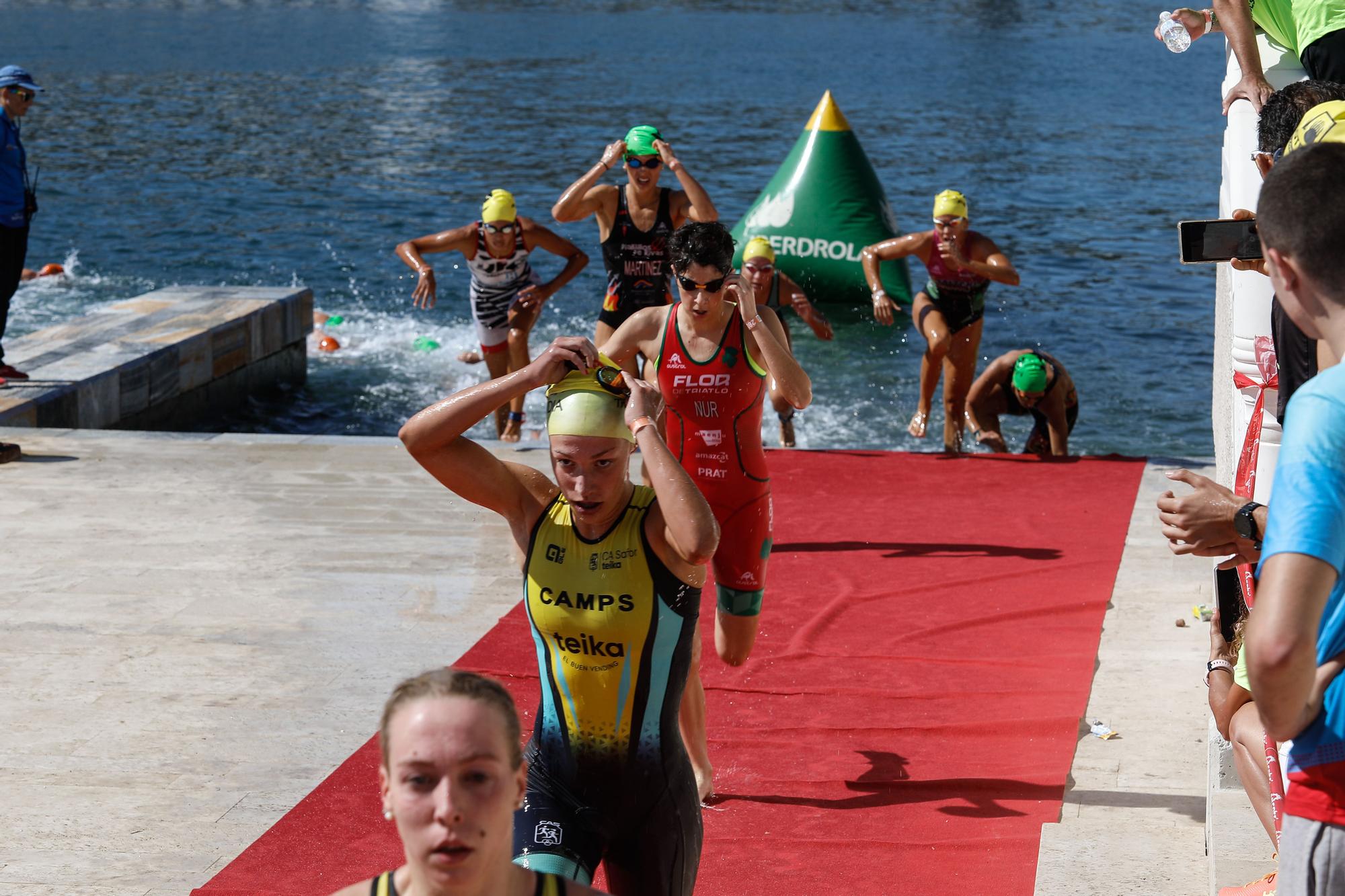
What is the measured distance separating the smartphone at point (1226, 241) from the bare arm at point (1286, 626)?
111cm

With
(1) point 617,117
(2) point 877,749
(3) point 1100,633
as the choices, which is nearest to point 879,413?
(3) point 1100,633

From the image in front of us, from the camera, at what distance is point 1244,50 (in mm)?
5793

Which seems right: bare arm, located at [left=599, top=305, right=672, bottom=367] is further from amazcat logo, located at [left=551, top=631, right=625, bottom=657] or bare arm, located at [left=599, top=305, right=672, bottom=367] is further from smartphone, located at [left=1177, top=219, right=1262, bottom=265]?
smartphone, located at [left=1177, top=219, right=1262, bottom=265]

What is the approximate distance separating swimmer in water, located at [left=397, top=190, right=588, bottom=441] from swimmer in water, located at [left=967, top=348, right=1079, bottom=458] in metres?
3.13

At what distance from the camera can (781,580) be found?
8.22 meters

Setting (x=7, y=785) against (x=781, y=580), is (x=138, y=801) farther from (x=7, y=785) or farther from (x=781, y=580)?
(x=781, y=580)

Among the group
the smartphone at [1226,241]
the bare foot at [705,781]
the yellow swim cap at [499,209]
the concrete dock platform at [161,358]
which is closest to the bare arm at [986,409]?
the yellow swim cap at [499,209]

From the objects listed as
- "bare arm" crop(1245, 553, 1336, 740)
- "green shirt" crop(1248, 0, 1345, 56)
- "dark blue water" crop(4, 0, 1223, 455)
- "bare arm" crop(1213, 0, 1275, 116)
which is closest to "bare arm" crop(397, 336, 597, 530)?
"bare arm" crop(1245, 553, 1336, 740)

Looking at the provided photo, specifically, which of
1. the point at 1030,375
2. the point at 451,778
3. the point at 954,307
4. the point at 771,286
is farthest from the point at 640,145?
the point at 451,778

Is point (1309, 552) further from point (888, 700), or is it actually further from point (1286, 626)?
point (888, 700)

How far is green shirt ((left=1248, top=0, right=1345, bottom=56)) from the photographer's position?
5.68 meters

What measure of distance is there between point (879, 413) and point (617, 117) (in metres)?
28.8

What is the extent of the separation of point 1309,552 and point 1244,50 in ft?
12.4

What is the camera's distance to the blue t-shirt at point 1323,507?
257cm
